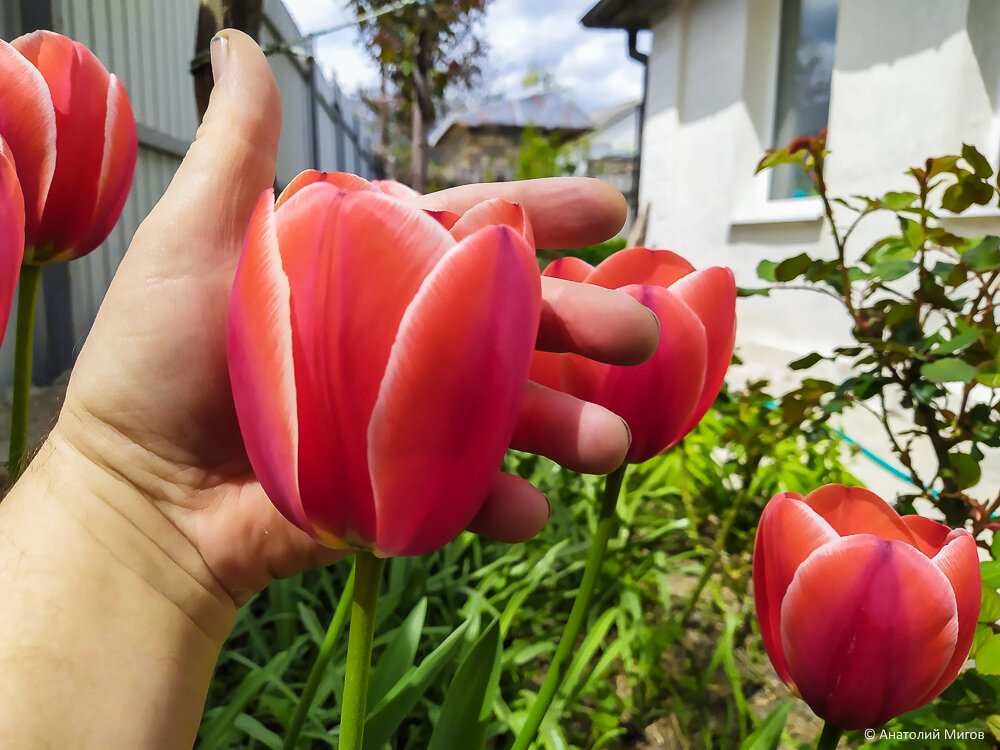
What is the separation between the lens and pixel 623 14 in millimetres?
6164

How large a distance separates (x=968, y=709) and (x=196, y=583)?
33.2 inches

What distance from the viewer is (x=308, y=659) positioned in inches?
58.4

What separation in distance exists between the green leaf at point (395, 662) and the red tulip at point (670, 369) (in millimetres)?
489

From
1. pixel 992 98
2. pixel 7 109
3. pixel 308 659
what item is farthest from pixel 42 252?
pixel 992 98

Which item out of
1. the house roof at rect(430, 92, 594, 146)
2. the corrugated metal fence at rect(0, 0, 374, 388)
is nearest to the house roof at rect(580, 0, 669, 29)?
the corrugated metal fence at rect(0, 0, 374, 388)

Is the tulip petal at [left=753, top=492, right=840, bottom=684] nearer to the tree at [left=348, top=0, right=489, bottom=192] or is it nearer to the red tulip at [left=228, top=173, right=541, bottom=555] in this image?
the red tulip at [left=228, top=173, right=541, bottom=555]

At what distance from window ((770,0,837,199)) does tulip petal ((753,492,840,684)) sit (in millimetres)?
4350

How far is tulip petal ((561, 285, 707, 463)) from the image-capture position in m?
0.56

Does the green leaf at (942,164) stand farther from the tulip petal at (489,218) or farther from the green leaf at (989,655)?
the tulip petal at (489,218)

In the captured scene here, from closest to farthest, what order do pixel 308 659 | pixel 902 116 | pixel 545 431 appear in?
1. pixel 545 431
2. pixel 308 659
3. pixel 902 116

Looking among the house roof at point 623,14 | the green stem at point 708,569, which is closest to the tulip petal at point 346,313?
the green stem at point 708,569

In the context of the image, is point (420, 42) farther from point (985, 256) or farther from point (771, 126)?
point (985, 256)

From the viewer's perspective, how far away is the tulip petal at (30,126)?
2.14 feet

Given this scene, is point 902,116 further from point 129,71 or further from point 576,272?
point 129,71
